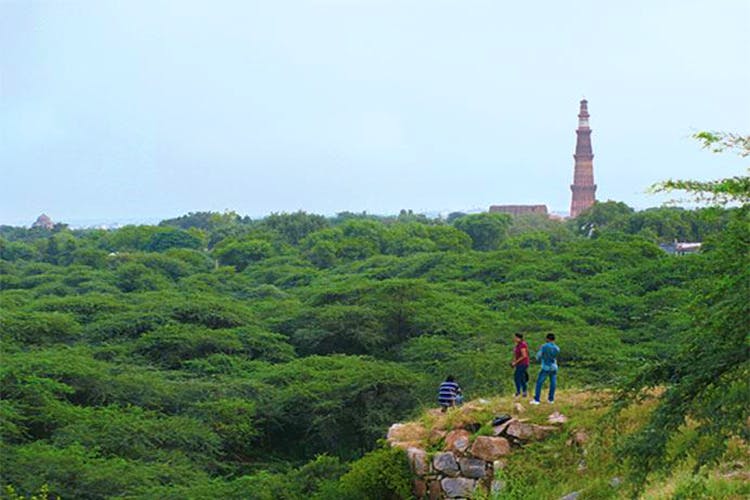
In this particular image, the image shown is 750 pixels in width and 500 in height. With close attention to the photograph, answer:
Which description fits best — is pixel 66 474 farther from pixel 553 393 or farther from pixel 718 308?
pixel 718 308

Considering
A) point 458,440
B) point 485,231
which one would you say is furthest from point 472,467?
point 485,231

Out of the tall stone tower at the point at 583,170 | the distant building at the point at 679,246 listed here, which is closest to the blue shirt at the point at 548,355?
the distant building at the point at 679,246

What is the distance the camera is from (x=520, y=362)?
12.3m

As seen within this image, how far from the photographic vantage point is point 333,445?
62.7 ft

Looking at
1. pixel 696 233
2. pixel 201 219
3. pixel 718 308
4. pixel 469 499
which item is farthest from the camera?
pixel 201 219

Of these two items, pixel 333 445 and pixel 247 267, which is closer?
pixel 333 445

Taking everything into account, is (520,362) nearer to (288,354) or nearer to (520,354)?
(520,354)

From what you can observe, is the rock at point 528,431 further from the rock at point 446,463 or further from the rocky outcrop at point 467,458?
the rock at point 446,463

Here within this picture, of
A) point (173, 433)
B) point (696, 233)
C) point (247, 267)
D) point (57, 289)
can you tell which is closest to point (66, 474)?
point (173, 433)

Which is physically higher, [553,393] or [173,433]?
[553,393]

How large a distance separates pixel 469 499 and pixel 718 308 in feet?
17.9

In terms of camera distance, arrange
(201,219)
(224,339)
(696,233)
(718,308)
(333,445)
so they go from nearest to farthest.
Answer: (718,308)
(333,445)
(224,339)
(696,233)
(201,219)

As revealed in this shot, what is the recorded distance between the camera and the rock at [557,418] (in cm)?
1201

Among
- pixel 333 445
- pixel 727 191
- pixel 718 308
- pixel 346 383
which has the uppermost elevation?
pixel 727 191
